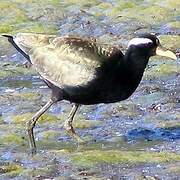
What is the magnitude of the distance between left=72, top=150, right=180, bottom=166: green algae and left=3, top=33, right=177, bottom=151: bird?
692 mm

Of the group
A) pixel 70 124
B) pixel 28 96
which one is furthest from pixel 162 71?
pixel 70 124

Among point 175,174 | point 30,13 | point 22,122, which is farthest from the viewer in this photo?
point 30,13

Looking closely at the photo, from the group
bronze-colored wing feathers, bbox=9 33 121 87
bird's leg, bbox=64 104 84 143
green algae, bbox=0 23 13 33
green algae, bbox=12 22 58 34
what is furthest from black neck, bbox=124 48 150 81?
green algae, bbox=0 23 13 33

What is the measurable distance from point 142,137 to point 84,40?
1587 mm

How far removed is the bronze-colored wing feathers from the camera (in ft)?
30.4

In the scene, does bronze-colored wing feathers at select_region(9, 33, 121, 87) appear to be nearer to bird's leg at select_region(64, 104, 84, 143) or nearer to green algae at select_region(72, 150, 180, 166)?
bird's leg at select_region(64, 104, 84, 143)

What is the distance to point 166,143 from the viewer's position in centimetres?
981

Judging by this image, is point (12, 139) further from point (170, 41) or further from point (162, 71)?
point (170, 41)

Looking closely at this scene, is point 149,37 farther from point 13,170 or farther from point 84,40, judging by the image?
point 13,170

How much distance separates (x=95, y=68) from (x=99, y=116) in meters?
2.05

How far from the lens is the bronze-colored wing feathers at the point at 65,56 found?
9.27 m

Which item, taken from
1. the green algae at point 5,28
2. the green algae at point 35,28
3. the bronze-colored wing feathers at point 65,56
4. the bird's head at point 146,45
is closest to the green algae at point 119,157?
the bronze-colored wing feathers at point 65,56

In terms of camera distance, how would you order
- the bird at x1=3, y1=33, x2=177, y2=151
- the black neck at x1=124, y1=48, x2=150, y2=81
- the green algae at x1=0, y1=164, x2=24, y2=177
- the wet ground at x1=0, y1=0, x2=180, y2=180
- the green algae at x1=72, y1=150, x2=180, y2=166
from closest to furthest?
the green algae at x1=0, y1=164, x2=24, y2=177
the wet ground at x1=0, y1=0, x2=180, y2=180
the green algae at x1=72, y1=150, x2=180, y2=166
the bird at x1=3, y1=33, x2=177, y2=151
the black neck at x1=124, y1=48, x2=150, y2=81

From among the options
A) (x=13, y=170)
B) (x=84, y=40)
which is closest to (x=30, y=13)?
(x=84, y=40)
